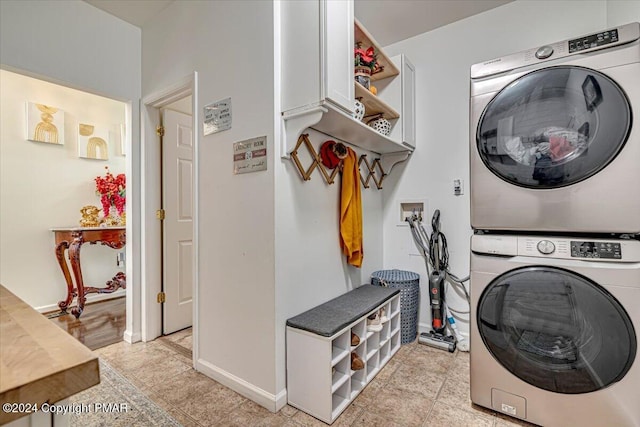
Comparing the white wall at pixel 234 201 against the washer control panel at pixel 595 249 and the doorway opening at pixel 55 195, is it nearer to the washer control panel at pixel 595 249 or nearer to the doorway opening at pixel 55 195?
the doorway opening at pixel 55 195

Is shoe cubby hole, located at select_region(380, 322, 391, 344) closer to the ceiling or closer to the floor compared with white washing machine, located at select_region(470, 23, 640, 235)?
closer to the floor

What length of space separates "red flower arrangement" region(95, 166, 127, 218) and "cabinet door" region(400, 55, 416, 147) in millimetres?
3387

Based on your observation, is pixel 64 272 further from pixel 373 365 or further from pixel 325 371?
pixel 373 365

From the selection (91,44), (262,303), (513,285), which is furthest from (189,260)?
(513,285)

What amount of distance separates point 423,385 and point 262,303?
3.75 ft

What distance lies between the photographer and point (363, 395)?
177 cm

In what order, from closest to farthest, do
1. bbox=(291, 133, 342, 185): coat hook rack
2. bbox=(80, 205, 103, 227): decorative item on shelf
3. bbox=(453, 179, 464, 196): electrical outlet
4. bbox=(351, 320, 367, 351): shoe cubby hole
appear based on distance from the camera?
1. bbox=(291, 133, 342, 185): coat hook rack
2. bbox=(351, 320, 367, 351): shoe cubby hole
3. bbox=(453, 179, 464, 196): electrical outlet
4. bbox=(80, 205, 103, 227): decorative item on shelf

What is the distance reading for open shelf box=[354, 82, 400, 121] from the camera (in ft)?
6.64

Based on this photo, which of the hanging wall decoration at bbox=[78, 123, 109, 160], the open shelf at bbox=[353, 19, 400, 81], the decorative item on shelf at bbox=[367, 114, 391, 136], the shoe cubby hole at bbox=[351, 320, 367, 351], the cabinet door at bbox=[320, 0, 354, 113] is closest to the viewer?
the cabinet door at bbox=[320, 0, 354, 113]

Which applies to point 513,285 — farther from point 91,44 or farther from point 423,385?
point 91,44

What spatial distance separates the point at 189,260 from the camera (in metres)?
2.83

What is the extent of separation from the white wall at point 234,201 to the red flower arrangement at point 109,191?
2.08 meters

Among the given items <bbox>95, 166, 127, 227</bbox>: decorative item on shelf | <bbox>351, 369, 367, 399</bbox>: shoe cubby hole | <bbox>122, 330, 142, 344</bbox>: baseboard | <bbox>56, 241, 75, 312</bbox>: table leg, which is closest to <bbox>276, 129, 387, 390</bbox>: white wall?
<bbox>351, 369, 367, 399</bbox>: shoe cubby hole

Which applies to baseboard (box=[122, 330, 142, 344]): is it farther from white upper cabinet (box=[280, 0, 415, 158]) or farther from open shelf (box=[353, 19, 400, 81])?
open shelf (box=[353, 19, 400, 81])
